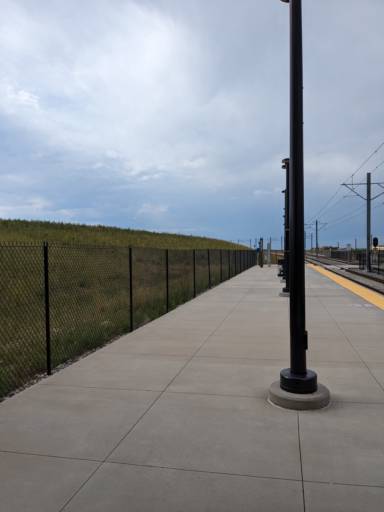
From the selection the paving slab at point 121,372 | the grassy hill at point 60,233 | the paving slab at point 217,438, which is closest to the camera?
the paving slab at point 217,438

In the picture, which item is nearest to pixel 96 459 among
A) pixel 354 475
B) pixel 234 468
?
pixel 234 468

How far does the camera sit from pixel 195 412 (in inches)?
167

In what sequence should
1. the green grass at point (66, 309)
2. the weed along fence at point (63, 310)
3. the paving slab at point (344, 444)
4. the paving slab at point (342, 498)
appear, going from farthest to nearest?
the green grass at point (66, 309)
the weed along fence at point (63, 310)
the paving slab at point (344, 444)
the paving slab at point (342, 498)

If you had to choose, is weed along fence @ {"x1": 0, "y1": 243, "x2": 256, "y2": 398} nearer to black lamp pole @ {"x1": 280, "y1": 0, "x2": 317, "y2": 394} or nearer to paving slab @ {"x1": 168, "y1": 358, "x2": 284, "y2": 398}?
paving slab @ {"x1": 168, "y1": 358, "x2": 284, "y2": 398}

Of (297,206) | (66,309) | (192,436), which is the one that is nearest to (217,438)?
(192,436)

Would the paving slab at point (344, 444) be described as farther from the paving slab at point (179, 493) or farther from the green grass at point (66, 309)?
the green grass at point (66, 309)

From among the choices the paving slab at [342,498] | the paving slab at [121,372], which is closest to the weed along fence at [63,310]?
the paving slab at [121,372]

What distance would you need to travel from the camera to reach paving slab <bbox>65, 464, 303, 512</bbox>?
2723 mm

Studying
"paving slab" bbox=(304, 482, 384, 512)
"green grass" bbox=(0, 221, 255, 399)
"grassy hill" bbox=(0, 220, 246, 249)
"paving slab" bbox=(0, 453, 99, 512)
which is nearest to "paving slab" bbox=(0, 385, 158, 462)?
"paving slab" bbox=(0, 453, 99, 512)

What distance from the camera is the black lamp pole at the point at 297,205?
466 centimetres

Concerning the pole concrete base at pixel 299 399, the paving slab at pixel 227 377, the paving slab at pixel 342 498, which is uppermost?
the pole concrete base at pixel 299 399

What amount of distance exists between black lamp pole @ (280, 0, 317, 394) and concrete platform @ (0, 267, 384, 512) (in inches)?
23.9

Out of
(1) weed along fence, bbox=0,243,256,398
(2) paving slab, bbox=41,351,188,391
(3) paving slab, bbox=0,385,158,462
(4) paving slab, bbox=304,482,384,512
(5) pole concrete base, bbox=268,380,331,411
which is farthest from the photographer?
(1) weed along fence, bbox=0,243,256,398

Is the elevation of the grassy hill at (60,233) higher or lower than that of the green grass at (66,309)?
higher
